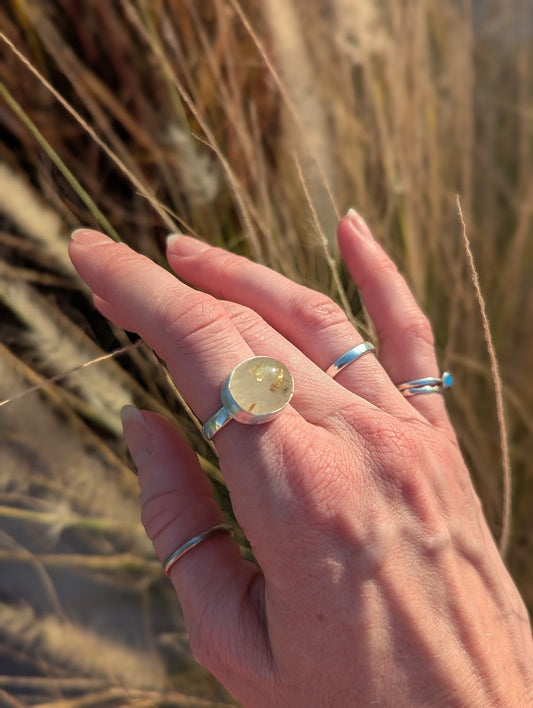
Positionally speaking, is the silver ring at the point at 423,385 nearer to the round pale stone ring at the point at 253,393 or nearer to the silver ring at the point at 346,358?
the silver ring at the point at 346,358

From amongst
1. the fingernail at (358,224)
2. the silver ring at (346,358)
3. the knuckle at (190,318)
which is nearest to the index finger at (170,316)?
the knuckle at (190,318)

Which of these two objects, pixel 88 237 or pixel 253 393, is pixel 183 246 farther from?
pixel 253 393

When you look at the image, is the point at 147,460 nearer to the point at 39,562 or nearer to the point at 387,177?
the point at 39,562

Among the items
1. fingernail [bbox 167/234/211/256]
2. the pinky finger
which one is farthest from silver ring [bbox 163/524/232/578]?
fingernail [bbox 167/234/211/256]

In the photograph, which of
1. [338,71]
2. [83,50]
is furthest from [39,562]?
[338,71]

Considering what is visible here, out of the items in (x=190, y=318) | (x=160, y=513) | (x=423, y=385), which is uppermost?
(x=190, y=318)

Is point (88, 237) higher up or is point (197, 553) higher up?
point (88, 237)

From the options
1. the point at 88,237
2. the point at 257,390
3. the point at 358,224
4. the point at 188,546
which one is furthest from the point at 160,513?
the point at 358,224
